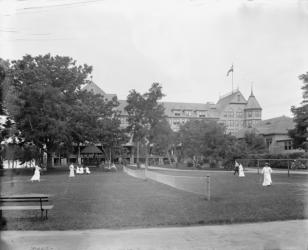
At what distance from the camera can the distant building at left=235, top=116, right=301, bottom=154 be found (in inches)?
2896

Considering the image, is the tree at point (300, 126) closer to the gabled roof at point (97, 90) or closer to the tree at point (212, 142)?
the tree at point (212, 142)

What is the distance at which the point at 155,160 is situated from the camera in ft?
256

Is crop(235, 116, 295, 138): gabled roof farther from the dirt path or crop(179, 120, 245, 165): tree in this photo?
the dirt path

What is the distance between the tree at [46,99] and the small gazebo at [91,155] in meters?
12.0

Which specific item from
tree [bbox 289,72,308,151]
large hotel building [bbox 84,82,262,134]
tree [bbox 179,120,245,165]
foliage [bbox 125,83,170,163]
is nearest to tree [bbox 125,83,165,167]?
foliage [bbox 125,83,170,163]

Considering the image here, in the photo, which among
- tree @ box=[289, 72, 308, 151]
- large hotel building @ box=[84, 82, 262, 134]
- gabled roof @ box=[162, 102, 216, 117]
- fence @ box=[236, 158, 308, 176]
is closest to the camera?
large hotel building @ box=[84, 82, 262, 134]

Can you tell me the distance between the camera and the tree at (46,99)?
41219 millimetres

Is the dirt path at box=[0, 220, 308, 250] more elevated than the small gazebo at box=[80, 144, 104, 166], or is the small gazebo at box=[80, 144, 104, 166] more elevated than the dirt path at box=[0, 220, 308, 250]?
the small gazebo at box=[80, 144, 104, 166]

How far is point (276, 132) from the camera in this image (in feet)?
246

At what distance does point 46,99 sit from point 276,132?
155 ft

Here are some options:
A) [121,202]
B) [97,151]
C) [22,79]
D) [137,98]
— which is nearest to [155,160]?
[97,151]

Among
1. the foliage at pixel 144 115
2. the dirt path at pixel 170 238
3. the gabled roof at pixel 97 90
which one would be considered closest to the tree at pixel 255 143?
the gabled roof at pixel 97 90

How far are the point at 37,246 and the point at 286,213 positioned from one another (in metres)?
7.14

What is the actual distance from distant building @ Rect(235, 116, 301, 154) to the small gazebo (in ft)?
81.9
